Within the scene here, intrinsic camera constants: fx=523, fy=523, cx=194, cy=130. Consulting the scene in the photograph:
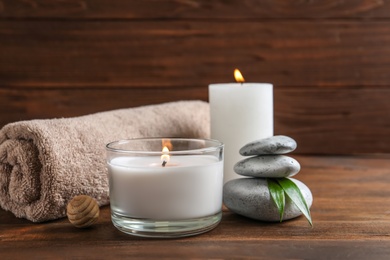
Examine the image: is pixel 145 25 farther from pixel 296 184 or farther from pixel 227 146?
pixel 296 184

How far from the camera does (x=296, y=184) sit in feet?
2.36

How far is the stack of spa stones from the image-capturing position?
2.26 feet

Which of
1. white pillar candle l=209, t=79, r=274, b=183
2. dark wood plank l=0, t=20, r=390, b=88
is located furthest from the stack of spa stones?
dark wood plank l=0, t=20, r=390, b=88

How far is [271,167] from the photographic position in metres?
0.70

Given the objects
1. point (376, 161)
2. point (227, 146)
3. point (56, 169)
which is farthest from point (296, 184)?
point (376, 161)

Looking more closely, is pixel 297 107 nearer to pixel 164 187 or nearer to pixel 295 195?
pixel 295 195

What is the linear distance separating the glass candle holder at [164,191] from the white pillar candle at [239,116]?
0.67ft

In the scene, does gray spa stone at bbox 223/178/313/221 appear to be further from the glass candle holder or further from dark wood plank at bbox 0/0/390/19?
dark wood plank at bbox 0/0/390/19

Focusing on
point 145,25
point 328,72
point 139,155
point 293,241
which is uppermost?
point 145,25

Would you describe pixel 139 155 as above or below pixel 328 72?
below

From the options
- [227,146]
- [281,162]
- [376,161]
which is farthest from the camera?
[376,161]

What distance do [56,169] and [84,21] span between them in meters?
0.61

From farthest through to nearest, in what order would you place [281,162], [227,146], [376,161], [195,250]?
[376,161], [227,146], [281,162], [195,250]

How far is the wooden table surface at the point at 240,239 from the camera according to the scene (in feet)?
1.92
